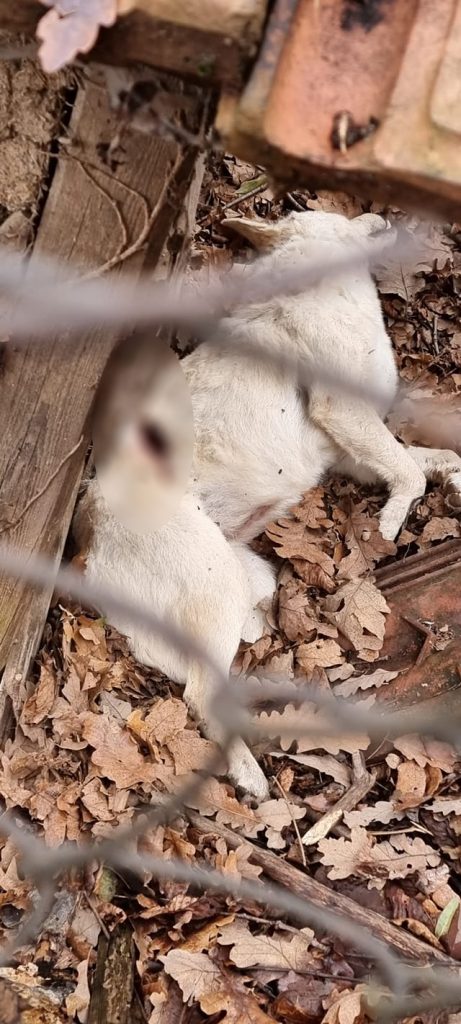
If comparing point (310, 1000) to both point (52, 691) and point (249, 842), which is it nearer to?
point (249, 842)

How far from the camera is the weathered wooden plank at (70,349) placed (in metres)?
2.10

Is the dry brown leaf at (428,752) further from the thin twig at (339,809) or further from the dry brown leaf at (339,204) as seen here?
the dry brown leaf at (339,204)

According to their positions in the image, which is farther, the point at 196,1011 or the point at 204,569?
the point at 204,569

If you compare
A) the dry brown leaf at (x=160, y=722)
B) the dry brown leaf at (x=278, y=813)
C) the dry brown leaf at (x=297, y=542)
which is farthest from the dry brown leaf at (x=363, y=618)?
the dry brown leaf at (x=160, y=722)

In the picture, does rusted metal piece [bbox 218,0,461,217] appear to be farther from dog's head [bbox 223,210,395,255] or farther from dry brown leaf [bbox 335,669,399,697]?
dry brown leaf [bbox 335,669,399,697]

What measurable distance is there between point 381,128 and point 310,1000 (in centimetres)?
330

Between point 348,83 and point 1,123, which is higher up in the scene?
point 348,83

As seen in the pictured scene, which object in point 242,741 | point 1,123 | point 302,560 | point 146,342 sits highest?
point 1,123

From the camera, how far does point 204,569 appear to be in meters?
3.97

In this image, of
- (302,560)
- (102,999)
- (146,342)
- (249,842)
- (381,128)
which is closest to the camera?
(381,128)

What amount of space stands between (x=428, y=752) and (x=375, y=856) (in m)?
0.58

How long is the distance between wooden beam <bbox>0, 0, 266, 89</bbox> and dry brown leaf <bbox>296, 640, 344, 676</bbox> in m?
3.19

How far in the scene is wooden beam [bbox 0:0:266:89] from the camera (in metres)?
1.46

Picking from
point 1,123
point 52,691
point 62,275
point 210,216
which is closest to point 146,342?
point 62,275
